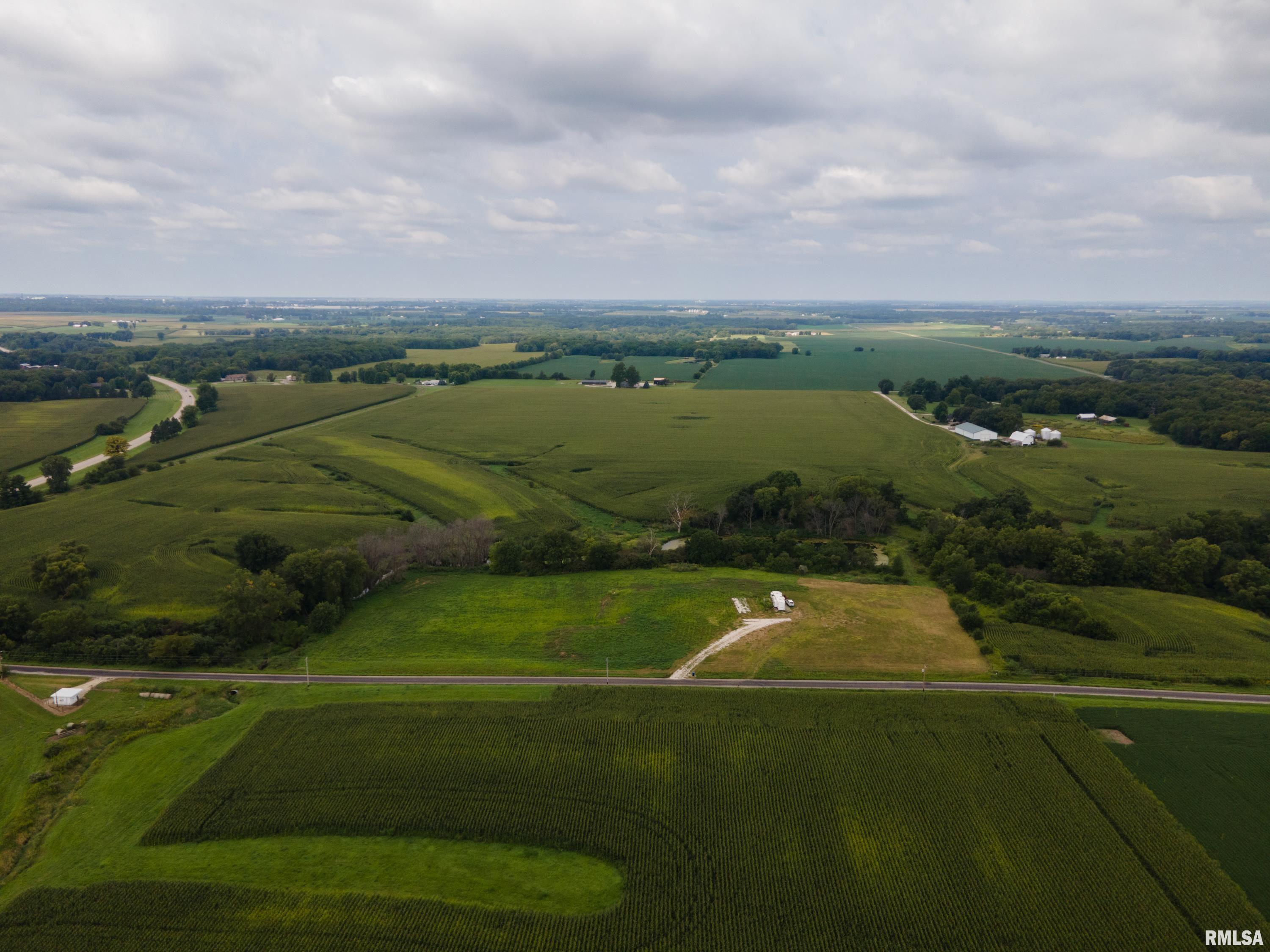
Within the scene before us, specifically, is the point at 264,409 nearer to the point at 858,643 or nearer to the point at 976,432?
the point at 858,643

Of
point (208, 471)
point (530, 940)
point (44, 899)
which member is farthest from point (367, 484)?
point (530, 940)

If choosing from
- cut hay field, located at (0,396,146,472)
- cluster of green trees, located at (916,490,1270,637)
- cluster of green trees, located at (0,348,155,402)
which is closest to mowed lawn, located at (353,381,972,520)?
cluster of green trees, located at (916,490,1270,637)

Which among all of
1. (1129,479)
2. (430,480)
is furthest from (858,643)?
(1129,479)

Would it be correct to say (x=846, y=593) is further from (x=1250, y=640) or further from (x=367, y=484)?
(x=367, y=484)

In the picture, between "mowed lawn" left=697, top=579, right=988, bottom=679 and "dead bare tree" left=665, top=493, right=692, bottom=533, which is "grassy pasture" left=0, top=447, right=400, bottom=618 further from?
"mowed lawn" left=697, top=579, right=988, bottom=679

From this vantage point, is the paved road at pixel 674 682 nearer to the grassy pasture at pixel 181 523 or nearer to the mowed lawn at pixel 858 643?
the mowed lawn at pixel 858 643
